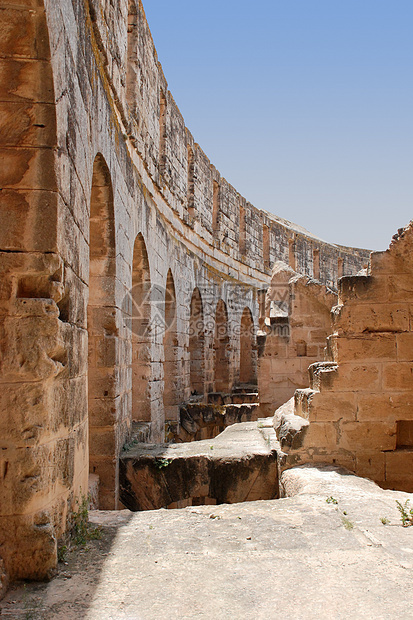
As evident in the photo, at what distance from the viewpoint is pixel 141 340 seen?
319 inches

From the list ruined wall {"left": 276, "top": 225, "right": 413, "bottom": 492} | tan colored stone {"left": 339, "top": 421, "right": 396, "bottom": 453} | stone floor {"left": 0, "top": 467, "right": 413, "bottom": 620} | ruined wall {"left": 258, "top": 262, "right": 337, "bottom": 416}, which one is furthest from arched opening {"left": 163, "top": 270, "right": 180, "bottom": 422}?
stone floor {"left": 0, "top": 467, "right": 413, "bottom": 620}

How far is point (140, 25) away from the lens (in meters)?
7.38

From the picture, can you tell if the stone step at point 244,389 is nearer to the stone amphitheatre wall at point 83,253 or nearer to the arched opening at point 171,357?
the stone amphitheatre wall at point 83,253

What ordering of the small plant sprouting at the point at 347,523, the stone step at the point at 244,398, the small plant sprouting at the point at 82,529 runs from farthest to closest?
the stone step at the point at 244,398
the small plant sprouting at the point at 347,523
the small plant sprouting at the point at 82,529

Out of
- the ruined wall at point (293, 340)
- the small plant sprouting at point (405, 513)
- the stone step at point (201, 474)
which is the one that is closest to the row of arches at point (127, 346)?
the stone step at point (201, 474)

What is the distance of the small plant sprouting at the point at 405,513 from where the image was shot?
10.8 ft

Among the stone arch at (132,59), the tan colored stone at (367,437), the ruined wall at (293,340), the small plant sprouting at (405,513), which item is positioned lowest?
the small plant sprouting at (405,513)

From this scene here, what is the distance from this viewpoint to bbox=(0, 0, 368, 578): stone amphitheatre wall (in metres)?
2.73

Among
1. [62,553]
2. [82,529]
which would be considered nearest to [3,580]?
[62,553]

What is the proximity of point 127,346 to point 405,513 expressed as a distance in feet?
13.4

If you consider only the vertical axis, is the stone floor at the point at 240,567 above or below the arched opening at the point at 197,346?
below

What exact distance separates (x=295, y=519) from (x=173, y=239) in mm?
7716

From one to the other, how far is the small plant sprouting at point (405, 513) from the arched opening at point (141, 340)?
4.93 metres

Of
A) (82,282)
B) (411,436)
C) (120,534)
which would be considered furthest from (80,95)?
(411,436)
